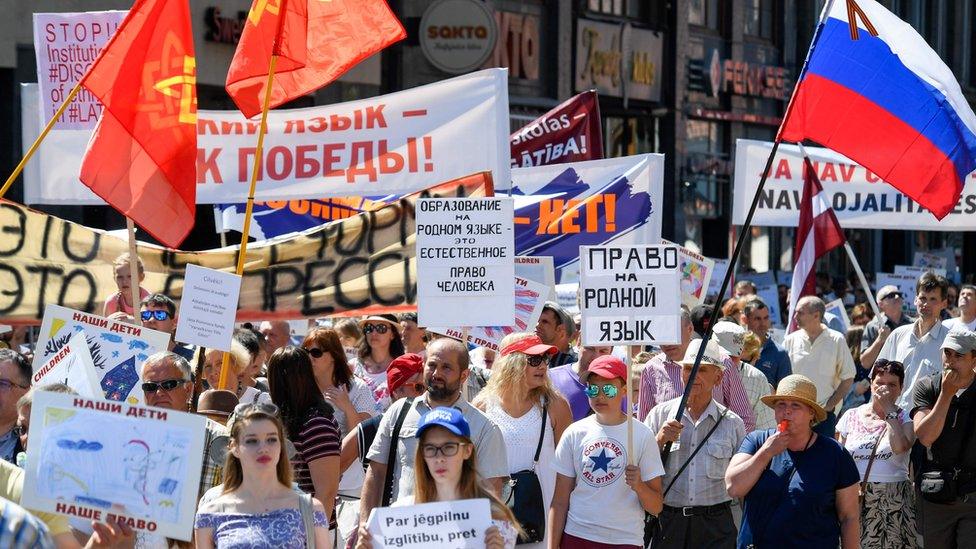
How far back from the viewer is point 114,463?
17.8ft

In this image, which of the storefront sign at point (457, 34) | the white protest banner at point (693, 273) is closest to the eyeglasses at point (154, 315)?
the white protest banner at point (693, 273)

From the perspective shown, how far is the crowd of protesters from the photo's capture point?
18.8ft

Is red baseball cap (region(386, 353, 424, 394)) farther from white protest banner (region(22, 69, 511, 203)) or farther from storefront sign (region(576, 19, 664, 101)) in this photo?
storefront sign (region(576, 19, 664, 101))

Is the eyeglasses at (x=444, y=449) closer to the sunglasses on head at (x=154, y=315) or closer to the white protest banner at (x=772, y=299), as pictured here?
the sunglasses on head at (x=154, y=315)

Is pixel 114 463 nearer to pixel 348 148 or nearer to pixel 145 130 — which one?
pixel 145 130

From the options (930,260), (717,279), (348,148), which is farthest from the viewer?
(930,260)

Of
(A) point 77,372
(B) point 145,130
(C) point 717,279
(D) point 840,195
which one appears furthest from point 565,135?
(A) point 77,372

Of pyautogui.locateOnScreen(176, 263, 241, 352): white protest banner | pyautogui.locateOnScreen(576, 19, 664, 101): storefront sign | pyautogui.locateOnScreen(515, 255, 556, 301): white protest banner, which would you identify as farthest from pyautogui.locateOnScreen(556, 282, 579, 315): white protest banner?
pyautogui.locateOnScreen(576, 19, 664, 101): storefront sign

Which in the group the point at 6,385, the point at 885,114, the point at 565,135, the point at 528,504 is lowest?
the point at 528,504

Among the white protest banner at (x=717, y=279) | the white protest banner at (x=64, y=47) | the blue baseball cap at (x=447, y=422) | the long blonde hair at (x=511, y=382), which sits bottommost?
the white protest banner at (x=717, y=279)

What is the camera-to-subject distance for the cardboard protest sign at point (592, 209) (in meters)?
13.3

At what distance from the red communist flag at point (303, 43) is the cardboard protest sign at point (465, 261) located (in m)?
1.46

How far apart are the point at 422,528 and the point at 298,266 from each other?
16.7ft

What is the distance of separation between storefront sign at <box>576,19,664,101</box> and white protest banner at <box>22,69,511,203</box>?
53.9 feet
